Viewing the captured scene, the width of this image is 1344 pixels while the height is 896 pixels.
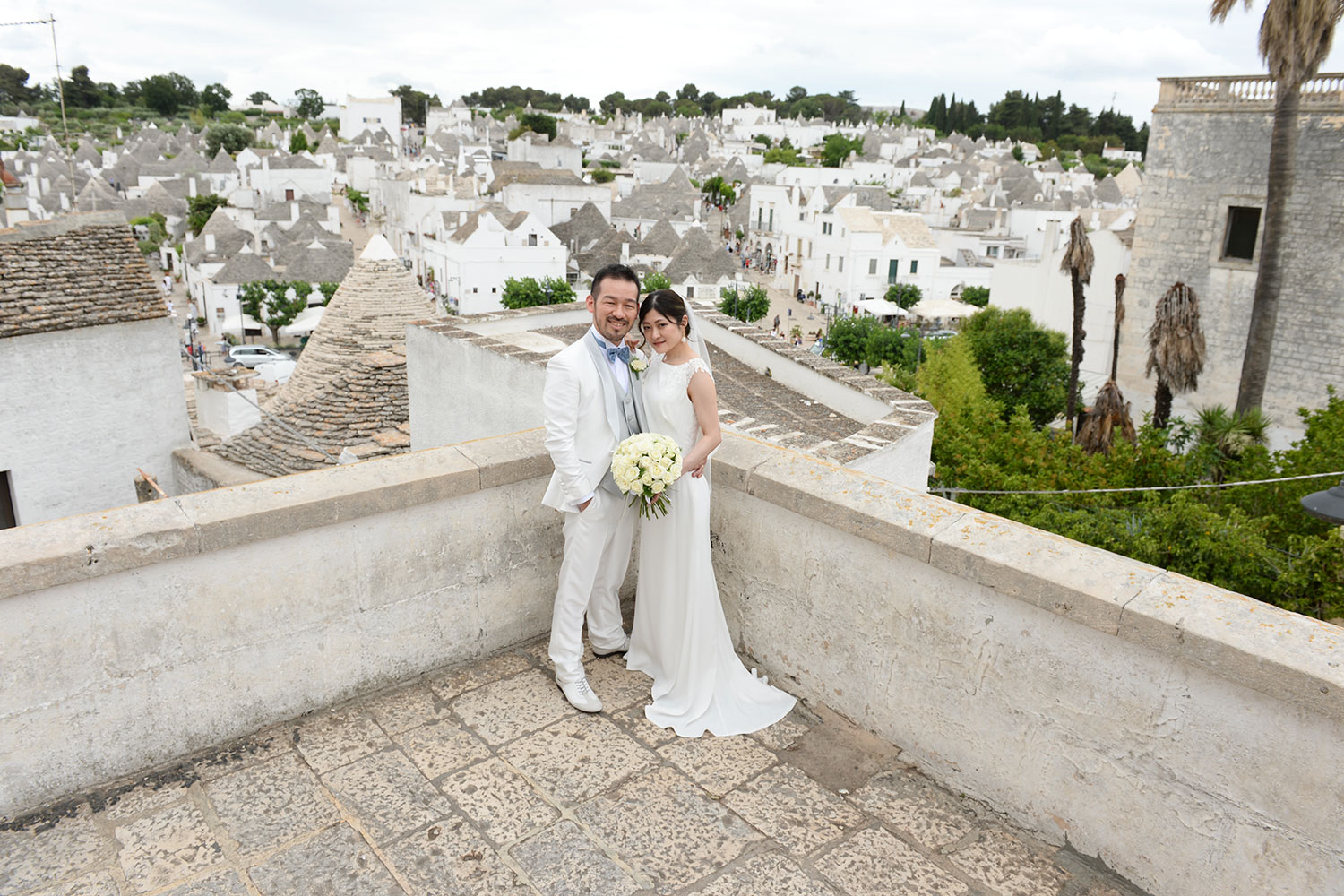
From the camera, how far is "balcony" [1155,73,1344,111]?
78.1 feet

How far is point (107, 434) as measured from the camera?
1573 centimetres

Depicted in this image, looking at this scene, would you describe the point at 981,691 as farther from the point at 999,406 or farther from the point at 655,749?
the point at 999,406

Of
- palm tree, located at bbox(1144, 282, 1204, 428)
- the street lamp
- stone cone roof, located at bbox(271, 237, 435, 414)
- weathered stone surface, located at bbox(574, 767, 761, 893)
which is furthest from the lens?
palm tree, located at bbox(1144, 282, 1204, 428)

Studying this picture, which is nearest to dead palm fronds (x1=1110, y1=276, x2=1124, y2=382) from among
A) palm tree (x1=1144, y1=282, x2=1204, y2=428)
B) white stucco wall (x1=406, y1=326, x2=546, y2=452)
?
palm tree (x1=1144, y1=282, x2=1204, y2=428)

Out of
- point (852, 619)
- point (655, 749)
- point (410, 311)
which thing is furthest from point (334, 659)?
point (410, 311)

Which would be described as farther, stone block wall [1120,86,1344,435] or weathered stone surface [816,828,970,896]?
stone block wall [1120,86,1344,435]

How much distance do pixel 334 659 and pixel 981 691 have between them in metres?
2.84

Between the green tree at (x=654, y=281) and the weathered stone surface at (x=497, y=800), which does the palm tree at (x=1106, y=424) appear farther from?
the green tree at (x=654, y=281)

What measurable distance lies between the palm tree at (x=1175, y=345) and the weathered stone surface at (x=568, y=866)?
24282 millimetres

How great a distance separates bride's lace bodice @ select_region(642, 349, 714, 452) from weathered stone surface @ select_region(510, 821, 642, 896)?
1.79 metres

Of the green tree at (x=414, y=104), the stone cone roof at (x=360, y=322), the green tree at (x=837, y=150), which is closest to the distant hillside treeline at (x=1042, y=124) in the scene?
the green tree at (x=837, y=150)

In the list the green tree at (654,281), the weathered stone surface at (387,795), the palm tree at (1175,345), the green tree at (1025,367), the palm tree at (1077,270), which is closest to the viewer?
the weathered stone surface at (387,795)

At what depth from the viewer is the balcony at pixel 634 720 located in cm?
322

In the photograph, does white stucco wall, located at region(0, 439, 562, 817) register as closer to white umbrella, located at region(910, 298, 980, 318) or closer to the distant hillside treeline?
white umbrella, located at region(910, 298, 980, 318)
